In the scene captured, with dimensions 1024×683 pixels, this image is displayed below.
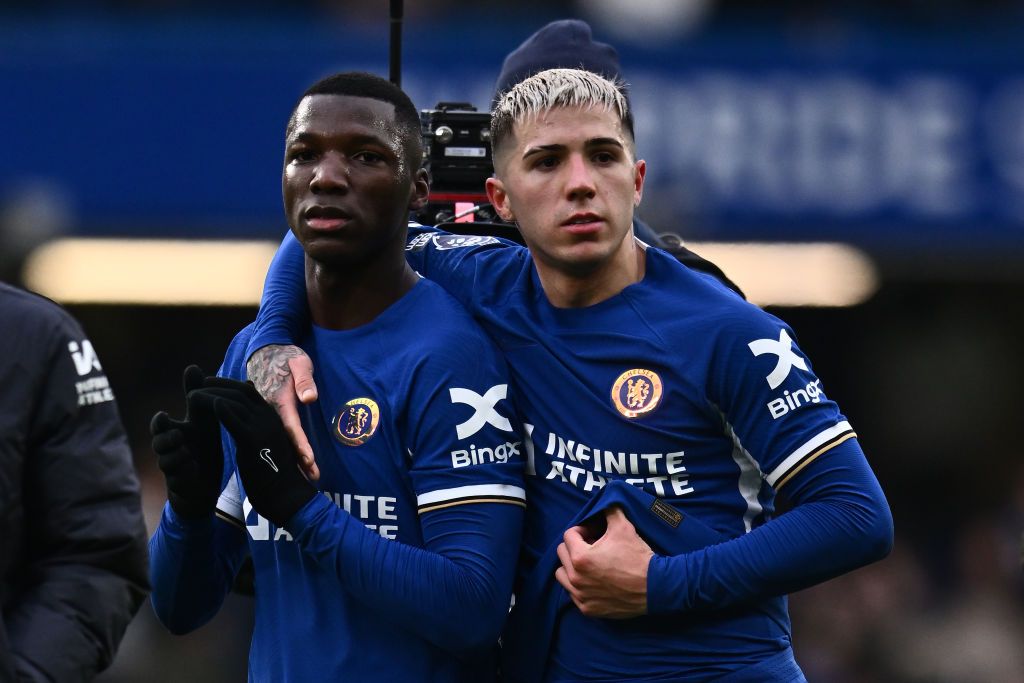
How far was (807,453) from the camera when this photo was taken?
303 centimetres

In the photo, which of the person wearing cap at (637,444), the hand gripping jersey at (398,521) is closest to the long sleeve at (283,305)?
the person wearing cap at (637,444)

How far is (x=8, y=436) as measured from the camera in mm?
2838

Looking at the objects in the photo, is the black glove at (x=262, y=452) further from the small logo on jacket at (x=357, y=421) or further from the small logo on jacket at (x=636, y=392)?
the small logo on jacket at (x=636, y=392)

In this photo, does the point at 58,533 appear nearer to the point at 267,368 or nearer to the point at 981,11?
the point at 267,368

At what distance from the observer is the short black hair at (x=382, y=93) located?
10.6 ft

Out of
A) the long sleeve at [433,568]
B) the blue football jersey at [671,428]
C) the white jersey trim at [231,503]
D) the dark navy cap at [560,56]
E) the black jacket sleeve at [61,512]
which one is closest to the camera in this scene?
the black jacket sleeve at [61,512]

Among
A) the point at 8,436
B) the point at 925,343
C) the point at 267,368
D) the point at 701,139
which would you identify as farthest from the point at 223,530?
the point at 925,343

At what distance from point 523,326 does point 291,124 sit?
61 centimetres

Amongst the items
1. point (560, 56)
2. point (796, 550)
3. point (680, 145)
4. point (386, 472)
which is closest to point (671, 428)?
point (796, 550)

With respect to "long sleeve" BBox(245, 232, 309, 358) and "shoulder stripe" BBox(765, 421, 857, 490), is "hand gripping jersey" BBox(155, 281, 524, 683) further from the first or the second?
"shoulder stripe" BBox(765, 421, 857, 490)

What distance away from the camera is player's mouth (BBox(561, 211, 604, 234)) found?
3176 millimetres

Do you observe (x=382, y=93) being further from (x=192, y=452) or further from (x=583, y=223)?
(x=192, y=452)

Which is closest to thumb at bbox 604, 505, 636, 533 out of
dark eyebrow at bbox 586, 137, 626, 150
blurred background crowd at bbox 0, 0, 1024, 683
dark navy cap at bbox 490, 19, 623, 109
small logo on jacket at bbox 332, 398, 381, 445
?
small logo on jacket at bbox 332, 398, 381, 445

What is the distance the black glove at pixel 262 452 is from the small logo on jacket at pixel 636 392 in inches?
23.8
